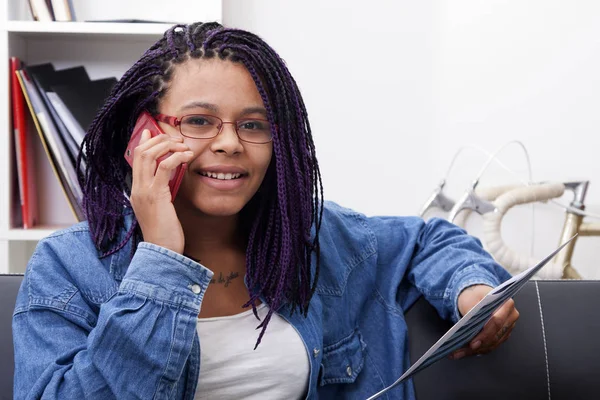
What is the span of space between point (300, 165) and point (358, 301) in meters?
0.29

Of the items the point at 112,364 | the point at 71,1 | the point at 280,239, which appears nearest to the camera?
the point at 112,364

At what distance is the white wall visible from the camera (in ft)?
6.83

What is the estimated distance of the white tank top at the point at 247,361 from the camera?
1019 mm

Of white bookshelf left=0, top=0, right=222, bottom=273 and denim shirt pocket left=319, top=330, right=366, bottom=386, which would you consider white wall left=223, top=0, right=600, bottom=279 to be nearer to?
white bookshelf left=0, top=0, right=222, bottom=273

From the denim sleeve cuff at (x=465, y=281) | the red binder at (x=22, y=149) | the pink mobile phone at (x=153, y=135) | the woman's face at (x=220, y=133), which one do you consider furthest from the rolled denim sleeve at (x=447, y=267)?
the red binder at (x=22, y=149)

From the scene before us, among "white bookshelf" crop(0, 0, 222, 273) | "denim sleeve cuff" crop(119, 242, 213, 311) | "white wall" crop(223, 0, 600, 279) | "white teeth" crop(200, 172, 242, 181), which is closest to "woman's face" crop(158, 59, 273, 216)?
"white teeth" crop(200, 172, 242, 181)

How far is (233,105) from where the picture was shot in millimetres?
991

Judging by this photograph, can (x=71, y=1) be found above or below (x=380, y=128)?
above

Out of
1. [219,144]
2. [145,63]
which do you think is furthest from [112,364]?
[145,63]

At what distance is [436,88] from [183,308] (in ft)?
4.60

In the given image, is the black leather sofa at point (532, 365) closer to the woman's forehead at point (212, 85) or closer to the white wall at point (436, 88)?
the woman's forehead at point (212, 85)

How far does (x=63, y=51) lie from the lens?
1929 mm

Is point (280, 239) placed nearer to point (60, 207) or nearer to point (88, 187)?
point (88, 187)

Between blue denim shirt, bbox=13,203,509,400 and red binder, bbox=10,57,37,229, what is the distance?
2.70ft
